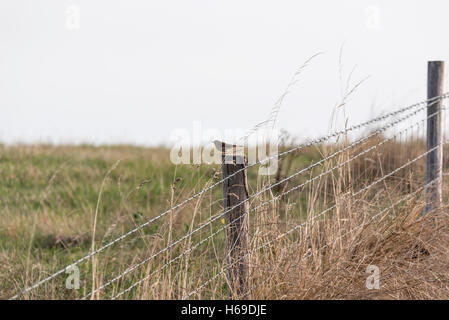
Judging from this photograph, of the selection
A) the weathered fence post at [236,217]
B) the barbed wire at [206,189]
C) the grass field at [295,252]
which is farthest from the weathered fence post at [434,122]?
the weathered fence post at [236,217]

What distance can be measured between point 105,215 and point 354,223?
477 cm

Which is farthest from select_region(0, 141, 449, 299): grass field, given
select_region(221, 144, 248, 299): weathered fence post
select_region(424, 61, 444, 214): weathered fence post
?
select_region(424, 61, 444, 214): weathered fence post

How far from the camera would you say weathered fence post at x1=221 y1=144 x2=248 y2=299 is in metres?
3.63

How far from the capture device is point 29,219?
759cm

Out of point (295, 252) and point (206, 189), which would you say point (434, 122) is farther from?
point (206, 189)

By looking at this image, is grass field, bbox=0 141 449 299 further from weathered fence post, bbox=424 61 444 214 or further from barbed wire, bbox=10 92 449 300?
weathered fence post, bbox=424 61 444 214

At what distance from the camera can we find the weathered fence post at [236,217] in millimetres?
3627

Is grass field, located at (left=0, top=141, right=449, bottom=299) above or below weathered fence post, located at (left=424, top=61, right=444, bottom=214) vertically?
below

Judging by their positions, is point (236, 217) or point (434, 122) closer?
point (236, 217)

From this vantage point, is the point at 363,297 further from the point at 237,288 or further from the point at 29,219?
the point at 29,219

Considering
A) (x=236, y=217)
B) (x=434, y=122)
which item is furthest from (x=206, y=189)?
(x=434, y=122)

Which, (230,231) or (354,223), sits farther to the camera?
(354,223)

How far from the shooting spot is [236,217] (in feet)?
12.1
